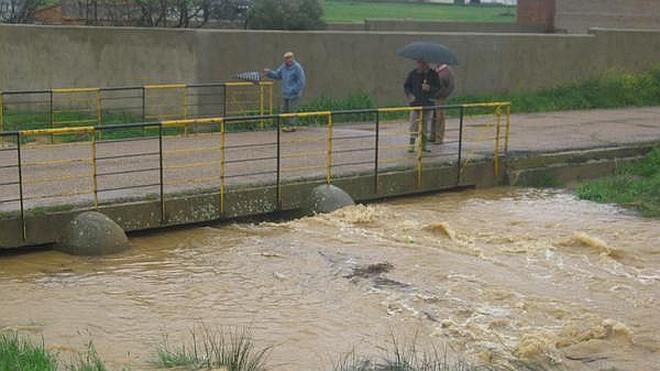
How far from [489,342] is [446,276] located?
248 cm

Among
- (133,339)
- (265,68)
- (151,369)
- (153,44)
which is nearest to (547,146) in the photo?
(265,68)

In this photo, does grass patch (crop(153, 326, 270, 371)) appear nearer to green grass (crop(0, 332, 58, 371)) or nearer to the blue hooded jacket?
green grass (crop(0, 332, 58, 371))

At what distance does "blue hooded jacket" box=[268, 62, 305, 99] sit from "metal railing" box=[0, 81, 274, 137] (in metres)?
1.58

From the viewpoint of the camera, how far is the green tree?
34.4 metres

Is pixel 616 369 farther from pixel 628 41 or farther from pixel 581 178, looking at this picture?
pixel 628 41

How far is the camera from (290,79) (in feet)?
67.1

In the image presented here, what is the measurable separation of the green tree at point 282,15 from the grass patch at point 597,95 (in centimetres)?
975

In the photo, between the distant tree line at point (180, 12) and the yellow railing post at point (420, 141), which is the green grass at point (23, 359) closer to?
the yellow railing post at point (420, 141)

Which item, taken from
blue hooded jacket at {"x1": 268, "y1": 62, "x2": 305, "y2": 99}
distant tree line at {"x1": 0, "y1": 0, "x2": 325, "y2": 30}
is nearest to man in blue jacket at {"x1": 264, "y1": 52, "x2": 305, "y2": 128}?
blue hooded jacket at {"x1": 268, "y1": 62, "x2": 305, "y2": 99}

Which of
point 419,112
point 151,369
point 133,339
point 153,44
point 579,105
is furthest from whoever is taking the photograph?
point 579,105

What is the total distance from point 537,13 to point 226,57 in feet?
89.4

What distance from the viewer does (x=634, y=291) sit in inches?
468

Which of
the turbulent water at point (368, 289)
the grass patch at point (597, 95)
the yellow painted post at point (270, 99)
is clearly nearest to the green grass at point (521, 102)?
the grass patch at point (597, 95)

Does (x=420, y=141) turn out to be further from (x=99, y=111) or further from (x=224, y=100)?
(x=99, y=111)
